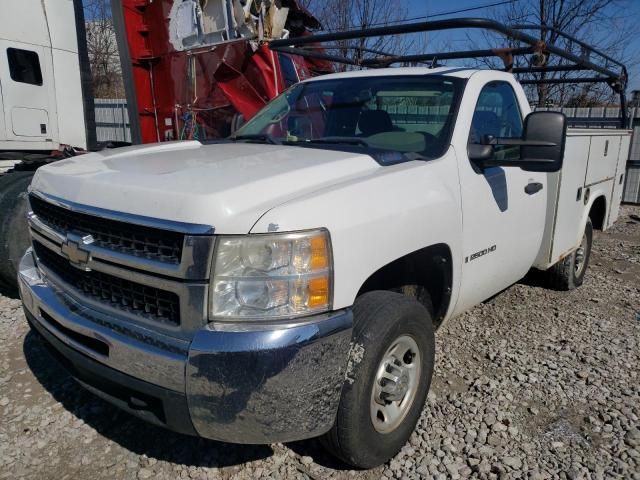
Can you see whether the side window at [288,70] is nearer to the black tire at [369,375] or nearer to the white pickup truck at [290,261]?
the white pickup truck at [290,261]

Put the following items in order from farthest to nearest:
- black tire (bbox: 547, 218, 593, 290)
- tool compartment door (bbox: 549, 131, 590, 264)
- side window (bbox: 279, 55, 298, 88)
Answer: side window (bbox: 279, 55, 298, 88) < black tire (bbox: 547, 218, 593, 290) < tool compartment door (bbox: 549, 131, 590, 264)

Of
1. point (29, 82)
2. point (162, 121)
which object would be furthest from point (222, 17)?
point (29, 82)

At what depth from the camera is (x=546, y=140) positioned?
2.92 m

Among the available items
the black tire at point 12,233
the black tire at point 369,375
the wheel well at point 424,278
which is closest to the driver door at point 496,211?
the wheel well at point 424,278

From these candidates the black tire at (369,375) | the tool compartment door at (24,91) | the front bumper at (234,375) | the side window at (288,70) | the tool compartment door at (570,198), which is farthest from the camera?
the side window at (288,70)

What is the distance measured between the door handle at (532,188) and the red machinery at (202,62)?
11.5 ft

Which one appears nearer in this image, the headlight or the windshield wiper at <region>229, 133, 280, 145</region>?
the headlight

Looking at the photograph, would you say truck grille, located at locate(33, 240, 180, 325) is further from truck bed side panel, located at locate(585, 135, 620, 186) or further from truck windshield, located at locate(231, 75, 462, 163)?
truck bed side panel, located at locate(585, 135, 620, 186)

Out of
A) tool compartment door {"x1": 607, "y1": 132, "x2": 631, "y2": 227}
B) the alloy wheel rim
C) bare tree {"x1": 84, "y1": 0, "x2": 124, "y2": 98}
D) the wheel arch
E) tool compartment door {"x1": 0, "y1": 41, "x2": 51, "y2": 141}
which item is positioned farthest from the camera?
bare tree {"x1": 84, "y1": 0, "x2": 124, "y2": 98}

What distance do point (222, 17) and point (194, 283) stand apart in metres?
5.15

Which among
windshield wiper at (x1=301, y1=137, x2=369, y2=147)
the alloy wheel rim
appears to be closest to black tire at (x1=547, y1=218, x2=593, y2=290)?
windshield wiper at (x1=301, y1=137, x2=369, y2=147)

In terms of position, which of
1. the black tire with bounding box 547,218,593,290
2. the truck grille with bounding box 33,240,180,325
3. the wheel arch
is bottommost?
the black tire with bounding box 547,218,593,290

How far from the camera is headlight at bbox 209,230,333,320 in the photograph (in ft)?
6.41

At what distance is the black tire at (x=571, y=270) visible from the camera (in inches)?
195
